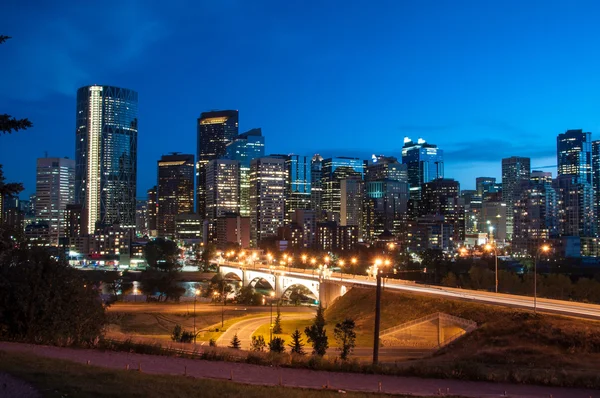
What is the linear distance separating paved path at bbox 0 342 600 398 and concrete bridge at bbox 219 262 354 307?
128 feet

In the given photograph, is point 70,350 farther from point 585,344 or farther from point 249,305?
point 249,305

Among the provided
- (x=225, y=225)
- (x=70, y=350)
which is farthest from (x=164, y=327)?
(x=225, y=225)

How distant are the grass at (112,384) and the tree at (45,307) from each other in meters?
5.41

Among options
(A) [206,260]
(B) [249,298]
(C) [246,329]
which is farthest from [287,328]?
(A) [206,260]

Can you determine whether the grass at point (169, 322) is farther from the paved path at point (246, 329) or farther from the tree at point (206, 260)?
the tree at point (206, 260)

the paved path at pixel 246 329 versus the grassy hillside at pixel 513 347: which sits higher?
the grassy hillside at pixel 513 347

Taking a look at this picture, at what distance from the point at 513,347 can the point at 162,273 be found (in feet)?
302

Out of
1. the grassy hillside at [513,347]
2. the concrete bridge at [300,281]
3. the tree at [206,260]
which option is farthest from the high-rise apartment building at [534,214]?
the grassy hillside at [513,347]

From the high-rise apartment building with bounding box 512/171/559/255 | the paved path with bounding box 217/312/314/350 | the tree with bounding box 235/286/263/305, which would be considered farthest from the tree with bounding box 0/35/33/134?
the high-rise apartment building with bounding box 512/171/559/255

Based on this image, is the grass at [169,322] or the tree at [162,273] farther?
the tree at [162,273]

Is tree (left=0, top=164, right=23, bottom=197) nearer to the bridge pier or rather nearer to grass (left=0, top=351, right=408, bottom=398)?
grass (left=0, top=351, right=408, bottom=398)

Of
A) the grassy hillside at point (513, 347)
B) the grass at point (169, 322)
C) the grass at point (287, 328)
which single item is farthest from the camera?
the grass at point (169, 322)

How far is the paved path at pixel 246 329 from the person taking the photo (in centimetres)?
4353

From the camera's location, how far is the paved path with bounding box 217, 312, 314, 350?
43531 millimetres
